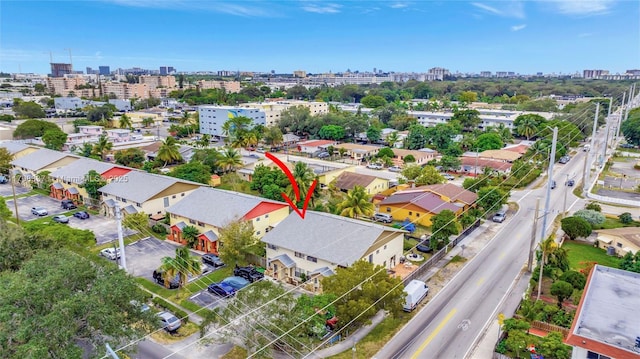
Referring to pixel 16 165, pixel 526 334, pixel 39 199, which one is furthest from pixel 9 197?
pixel 526 334

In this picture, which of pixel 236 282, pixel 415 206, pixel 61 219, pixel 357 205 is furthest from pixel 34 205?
pixel 415 206

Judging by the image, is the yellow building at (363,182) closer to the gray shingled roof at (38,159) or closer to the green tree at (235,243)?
the green tree at (235,243)

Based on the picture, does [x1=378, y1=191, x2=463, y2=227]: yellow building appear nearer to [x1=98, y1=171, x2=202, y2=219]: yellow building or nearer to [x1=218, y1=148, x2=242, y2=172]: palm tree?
[x1=98, y1=171, x2=202, y2=219]: yellow building

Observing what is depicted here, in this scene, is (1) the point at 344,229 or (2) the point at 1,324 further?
(1) the point at 344,229

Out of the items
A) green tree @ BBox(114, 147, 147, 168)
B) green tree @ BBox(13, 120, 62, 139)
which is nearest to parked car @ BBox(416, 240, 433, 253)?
green tree @ BBox(114, 147, 147, 168)

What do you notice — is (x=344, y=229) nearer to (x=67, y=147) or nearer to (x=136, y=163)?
(x=136, y=163)

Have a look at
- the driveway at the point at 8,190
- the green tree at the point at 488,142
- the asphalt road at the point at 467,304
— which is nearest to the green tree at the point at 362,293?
the asphalt road at the point at 467,304

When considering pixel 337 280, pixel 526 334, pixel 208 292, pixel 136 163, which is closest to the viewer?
pixel 526 334
